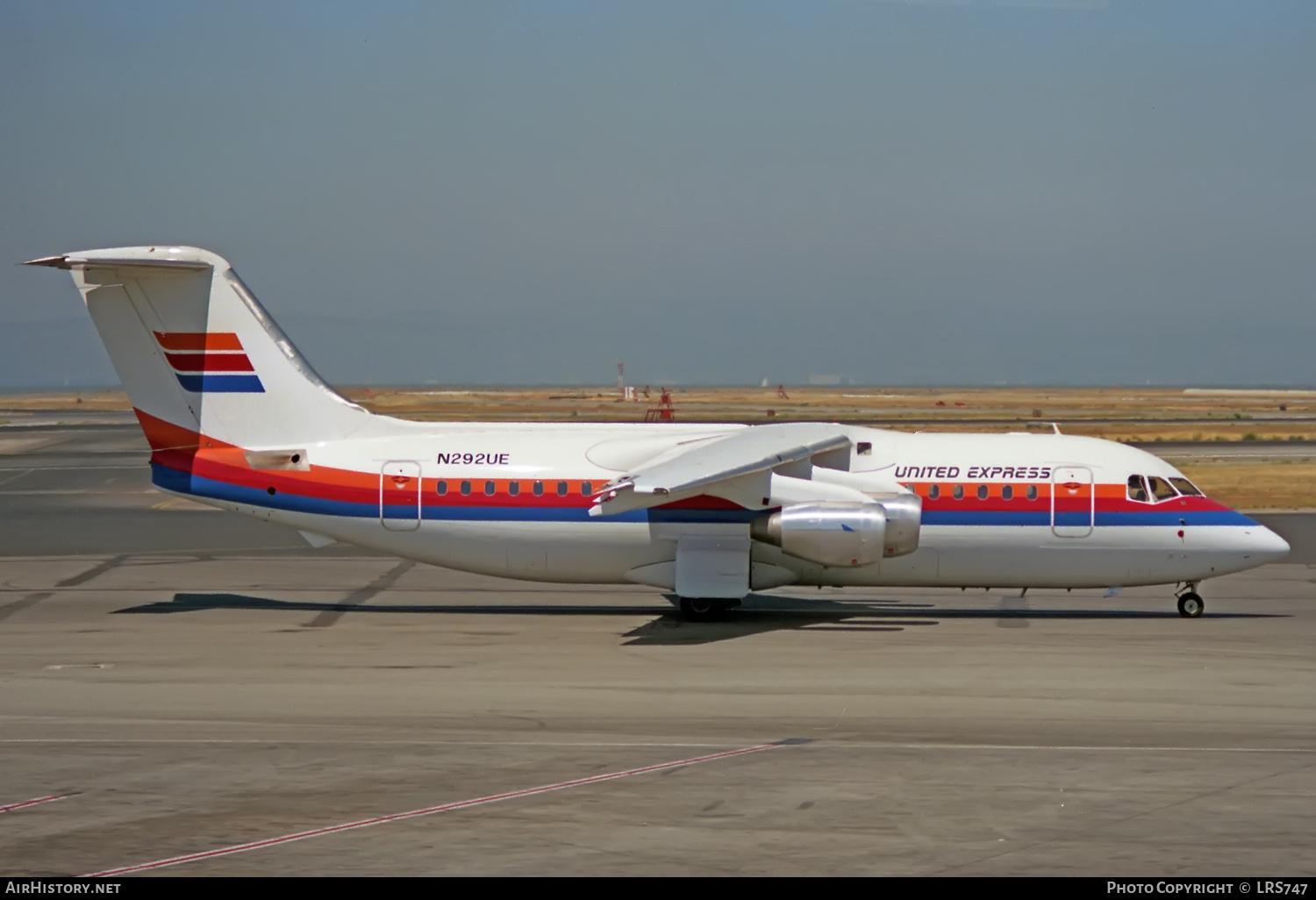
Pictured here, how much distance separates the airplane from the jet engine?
56mm

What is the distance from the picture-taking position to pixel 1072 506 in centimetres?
2455

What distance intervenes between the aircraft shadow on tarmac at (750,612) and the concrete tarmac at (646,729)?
12 cm

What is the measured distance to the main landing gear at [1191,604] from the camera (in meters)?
24.8

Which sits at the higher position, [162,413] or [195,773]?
[162,413]

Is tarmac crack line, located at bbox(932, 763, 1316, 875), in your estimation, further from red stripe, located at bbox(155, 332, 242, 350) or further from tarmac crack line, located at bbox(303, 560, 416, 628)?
red stripe, located at bbox(155, 332, 242, 350)

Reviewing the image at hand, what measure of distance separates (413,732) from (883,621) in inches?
437

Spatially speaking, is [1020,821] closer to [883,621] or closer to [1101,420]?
[883,621]

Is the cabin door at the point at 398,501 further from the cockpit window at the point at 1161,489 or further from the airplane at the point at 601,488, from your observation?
the cockpit window at the point at 1161,489

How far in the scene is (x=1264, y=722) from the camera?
16.5 m

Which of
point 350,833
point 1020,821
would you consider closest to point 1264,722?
point 1020,821

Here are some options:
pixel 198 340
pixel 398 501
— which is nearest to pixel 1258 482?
pixel 398 501

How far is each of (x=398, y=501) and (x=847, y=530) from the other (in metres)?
8.03

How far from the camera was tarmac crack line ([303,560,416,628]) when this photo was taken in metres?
24.5

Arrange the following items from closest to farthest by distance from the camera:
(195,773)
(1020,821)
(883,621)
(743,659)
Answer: (1020,821) → (195,773) → (743,659) → (883,621)
